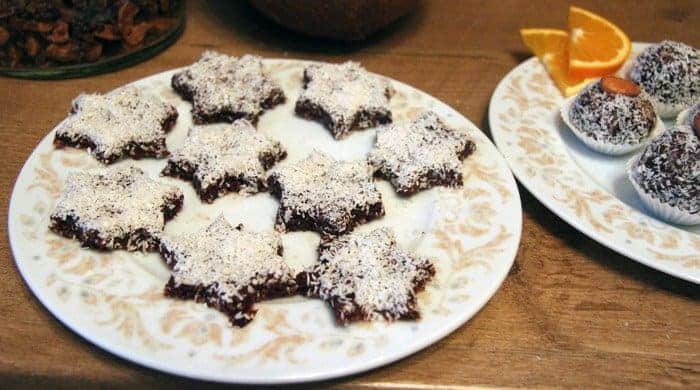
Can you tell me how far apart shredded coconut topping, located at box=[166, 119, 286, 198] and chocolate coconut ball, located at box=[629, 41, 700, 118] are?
1030mm

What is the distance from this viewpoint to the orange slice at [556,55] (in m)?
1.75

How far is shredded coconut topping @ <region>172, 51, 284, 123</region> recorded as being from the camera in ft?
5.12

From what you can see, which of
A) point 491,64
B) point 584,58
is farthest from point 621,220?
point 491,64

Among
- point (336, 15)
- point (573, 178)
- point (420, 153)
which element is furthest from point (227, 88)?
point (573, 178)

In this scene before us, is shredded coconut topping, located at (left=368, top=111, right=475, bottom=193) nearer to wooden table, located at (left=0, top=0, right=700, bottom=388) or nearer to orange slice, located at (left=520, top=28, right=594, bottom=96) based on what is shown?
wooden table, located at (left=0, top=0, right=700, bottom=388)

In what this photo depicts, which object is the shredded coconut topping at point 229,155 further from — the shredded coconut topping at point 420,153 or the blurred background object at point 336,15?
the blurred background object at point 336,15

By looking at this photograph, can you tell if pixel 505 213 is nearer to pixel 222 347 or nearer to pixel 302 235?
pixel 302 235

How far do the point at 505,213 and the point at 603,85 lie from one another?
0.50 meters

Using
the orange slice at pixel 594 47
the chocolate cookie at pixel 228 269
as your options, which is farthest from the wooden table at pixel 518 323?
the orange slice at pixel 594 47

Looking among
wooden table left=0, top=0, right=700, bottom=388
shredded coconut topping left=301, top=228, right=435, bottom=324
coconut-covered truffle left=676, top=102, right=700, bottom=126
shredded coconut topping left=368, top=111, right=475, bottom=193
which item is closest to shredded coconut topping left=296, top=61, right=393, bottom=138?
shredded coconut topping left=368, top=111, right=475, bottom=193

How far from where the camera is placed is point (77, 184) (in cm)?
130

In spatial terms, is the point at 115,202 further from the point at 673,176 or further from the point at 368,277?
the point at 673,176

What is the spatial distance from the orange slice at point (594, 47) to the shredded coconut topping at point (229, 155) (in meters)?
0.90

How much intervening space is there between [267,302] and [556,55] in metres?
1.20
